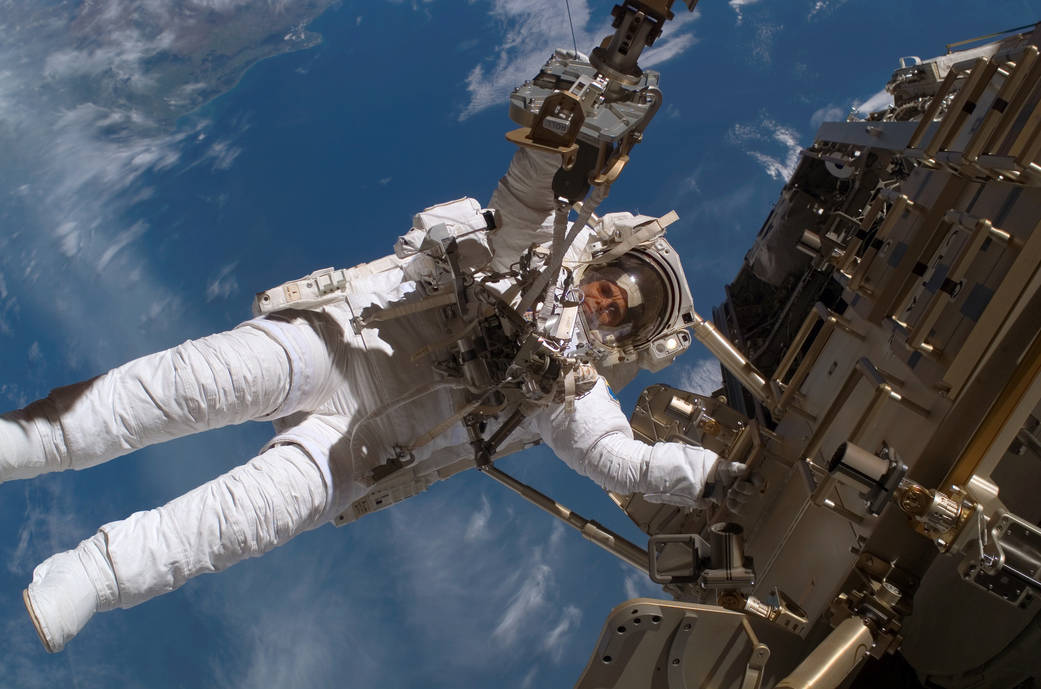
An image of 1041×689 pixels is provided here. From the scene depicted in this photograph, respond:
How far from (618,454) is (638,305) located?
0.72m

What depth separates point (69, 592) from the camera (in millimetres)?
1948

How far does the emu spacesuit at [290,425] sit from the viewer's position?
6.78 feet

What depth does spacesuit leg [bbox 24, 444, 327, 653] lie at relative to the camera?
1.95 metres

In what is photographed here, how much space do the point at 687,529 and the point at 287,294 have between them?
6.62 ft

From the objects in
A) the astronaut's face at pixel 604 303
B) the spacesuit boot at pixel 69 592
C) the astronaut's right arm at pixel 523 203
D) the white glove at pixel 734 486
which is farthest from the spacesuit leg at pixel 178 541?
the white glove at pixel 734 486

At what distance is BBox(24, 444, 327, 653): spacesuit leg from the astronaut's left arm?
939 mm

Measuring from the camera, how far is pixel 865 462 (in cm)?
167

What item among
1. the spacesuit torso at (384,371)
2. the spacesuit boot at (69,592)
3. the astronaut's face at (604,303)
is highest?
the astronaut's face at (604,303)

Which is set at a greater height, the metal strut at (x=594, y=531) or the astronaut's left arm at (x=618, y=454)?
the astronaut's left arm at (x=618, y=454)

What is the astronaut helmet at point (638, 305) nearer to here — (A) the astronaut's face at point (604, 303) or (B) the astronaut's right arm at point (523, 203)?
(A) the astronaut's face at point (604, 303)

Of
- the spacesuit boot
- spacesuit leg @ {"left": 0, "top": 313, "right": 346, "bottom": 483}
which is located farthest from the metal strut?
the spacesuit boot

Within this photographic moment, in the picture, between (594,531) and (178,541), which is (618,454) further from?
(178,541)

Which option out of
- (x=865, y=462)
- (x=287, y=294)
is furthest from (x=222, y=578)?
(x=865, y=462)

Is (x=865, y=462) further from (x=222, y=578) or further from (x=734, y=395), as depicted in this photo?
(x=222, y=578)
